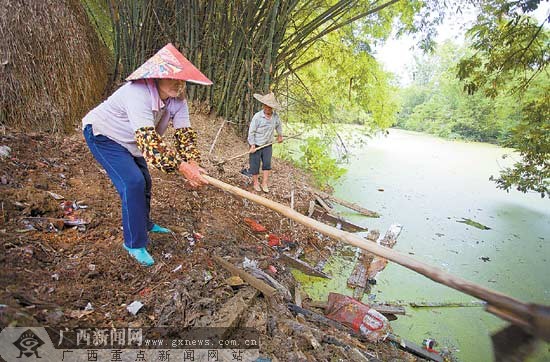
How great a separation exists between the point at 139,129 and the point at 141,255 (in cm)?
79

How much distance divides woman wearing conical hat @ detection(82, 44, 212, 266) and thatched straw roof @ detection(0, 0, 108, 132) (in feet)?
6.40

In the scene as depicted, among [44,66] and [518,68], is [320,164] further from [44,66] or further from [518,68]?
[44,66]

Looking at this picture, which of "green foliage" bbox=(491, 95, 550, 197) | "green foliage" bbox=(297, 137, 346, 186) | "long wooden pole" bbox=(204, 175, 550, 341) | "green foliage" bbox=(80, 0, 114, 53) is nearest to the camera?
"long wooden pole" bbox=(204, 175, 550, 341)

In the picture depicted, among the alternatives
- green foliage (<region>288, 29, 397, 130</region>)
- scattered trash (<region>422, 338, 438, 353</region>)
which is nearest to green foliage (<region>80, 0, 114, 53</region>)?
green foliage (<region>288, 29, 397, 130</region>)

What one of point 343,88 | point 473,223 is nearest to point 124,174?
point 473,223

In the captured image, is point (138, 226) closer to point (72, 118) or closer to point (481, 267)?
point (72, 118)

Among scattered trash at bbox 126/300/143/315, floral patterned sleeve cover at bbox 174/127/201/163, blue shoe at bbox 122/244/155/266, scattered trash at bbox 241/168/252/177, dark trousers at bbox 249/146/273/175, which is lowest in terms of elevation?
scattered trash at bbox 126/300/143/315

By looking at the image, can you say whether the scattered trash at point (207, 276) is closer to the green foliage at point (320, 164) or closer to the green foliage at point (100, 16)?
the green foliage at point (320, 164)

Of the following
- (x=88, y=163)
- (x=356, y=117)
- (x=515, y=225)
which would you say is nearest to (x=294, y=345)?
(x=88, y=163)

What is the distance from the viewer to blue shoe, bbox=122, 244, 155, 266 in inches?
74.4

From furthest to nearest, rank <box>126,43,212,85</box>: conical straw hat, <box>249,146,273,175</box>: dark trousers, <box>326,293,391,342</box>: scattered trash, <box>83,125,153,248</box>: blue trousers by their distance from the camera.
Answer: <box>249,146,273,175</box>: dark trousers → <box>326,293,391,342</box>: scattered trash → <box>83,125,153,248</box>: blue trousers → <box>126,43,212,85</box>: conical straw hat

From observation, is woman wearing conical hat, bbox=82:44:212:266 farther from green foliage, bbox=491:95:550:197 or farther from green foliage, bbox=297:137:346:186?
green foliage, bbox=491:95:550:197

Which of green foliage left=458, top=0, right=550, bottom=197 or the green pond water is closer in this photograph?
the green pond water

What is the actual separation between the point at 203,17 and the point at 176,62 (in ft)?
11.3
